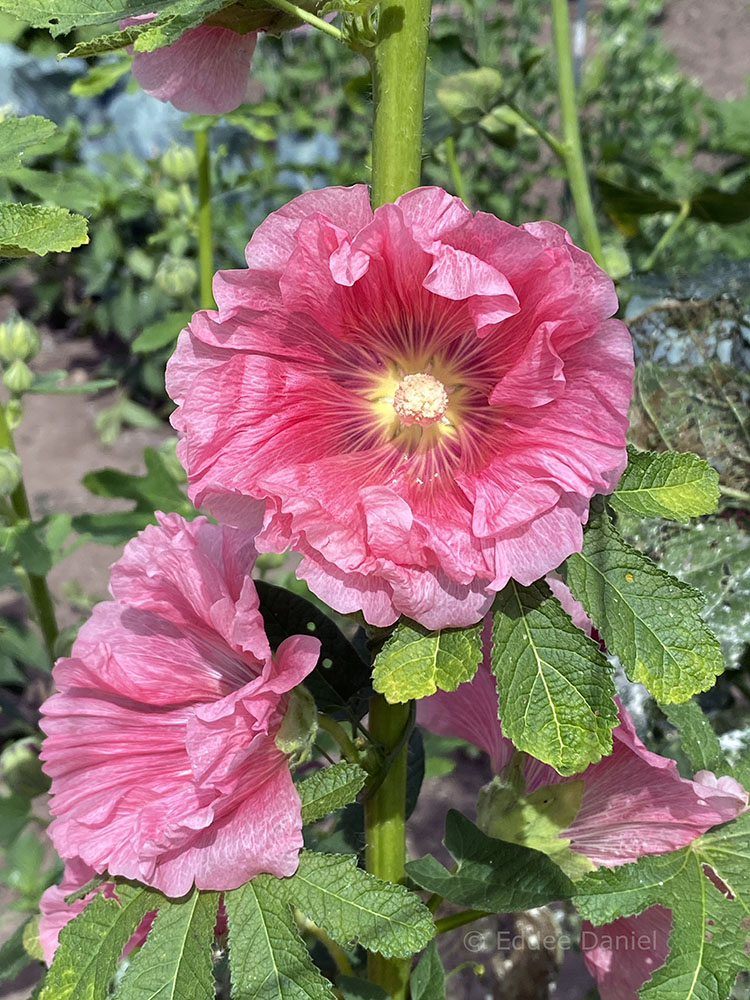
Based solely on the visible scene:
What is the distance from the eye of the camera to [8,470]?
122 cm

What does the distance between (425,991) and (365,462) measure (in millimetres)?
495

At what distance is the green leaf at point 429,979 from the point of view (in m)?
0.86

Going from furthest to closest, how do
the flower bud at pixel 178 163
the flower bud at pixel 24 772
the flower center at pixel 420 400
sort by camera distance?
the flower bud at pixel 178 163 < the flower bud at pixel 24 772 < the flower center at pixel 420 400

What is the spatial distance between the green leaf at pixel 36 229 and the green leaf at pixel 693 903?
1.96 ft

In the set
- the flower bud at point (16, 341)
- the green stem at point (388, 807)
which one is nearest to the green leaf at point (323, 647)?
the green stem at point (388, 807)

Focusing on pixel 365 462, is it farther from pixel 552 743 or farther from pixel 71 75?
pixel 71 75

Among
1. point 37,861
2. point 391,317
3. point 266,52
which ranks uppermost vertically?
point 266,52

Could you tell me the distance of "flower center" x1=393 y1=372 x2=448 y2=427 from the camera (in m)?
0.69

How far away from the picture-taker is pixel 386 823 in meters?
0.81

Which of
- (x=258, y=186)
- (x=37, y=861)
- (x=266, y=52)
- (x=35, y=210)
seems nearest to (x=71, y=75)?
(x=266, y=52)

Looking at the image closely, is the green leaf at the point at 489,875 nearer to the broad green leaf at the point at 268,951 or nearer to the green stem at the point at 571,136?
the broad green leaf at the point at 268,951

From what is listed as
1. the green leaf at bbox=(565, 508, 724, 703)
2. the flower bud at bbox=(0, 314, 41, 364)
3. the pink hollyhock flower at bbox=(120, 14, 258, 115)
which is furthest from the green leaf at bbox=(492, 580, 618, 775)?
the flower bud at bbox=(0, 314, 41, 364)

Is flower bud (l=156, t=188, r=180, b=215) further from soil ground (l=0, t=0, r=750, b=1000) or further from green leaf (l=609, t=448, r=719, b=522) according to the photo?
green leaf (l=609, t=448, r=719, b=522)

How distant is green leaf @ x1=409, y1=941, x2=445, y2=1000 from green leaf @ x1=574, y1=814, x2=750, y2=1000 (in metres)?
0.18
